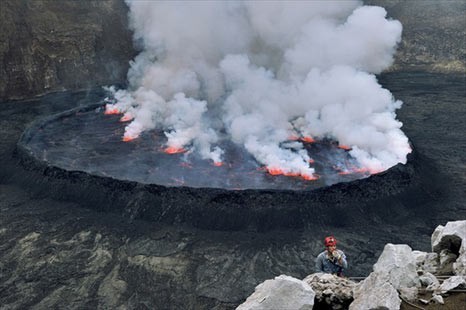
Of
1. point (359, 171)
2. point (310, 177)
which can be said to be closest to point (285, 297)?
point (310, 177)

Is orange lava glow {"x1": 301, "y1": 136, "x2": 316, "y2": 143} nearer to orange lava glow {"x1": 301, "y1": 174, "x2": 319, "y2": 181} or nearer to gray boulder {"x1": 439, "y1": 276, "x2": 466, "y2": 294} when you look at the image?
orange lava glow {"x1": 301, "y1": 174, "x2": 319, "y2": 181}

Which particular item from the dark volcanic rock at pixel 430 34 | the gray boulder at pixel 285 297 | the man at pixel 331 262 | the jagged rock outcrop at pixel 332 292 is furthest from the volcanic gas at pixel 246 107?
the dark volcanic rock at pixel 430 34

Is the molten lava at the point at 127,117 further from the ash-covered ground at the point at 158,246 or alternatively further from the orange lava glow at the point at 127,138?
the ash-covered ground at the point at 158,246

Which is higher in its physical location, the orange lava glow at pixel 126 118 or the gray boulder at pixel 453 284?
the orange lava glow at pixel 126 118

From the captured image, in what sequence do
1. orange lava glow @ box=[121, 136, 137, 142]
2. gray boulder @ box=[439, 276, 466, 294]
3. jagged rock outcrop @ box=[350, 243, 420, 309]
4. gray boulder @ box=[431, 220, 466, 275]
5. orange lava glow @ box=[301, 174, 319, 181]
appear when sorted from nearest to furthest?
jagged rock outcrop @ box=[350, 243, 420, 309] < gray boulder @ box=[439, 276, 466, 294] < gray boulder @ box=[431, 220, 466, 275] < orange lava glow @ box=[301, 174, 319, 181] < orange lava glow @ box=[121, 136, 137, 142]

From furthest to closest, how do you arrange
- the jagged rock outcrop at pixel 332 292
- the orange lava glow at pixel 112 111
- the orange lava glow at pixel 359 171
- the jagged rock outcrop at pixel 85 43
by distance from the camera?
the jagged rock outcrop at pixel 85 43, the orange lava glow at pixel 112 111, the orange lava glow at pixel 359 171, the jagged rock outcrop at pixel 332 292

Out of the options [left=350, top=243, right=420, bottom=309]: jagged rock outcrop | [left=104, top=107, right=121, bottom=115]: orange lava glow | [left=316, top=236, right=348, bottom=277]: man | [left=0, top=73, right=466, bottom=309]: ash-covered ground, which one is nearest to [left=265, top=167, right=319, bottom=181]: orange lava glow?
[left=0, top=73, right=466, bottom=309]: ash-covered ground
